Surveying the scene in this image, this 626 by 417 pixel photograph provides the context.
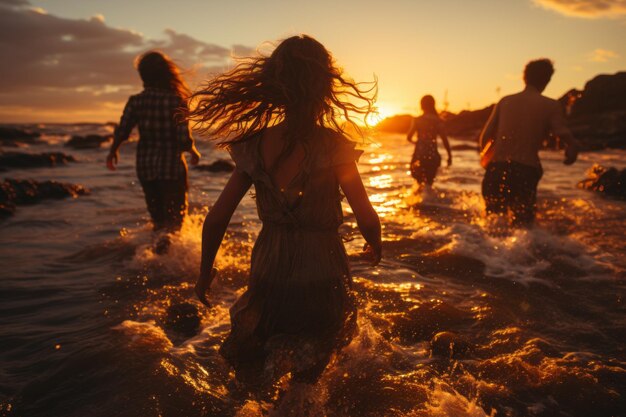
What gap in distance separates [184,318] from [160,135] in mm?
2389

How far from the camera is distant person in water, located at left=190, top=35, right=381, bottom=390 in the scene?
2154mm

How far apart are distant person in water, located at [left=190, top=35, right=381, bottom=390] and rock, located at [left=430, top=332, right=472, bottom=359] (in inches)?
56.2

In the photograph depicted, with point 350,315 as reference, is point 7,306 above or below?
below

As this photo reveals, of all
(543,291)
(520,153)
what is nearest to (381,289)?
(543,291)

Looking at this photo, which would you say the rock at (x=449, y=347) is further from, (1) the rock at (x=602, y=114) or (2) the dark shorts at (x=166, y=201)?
(1) the rock at (x=602, y=114)

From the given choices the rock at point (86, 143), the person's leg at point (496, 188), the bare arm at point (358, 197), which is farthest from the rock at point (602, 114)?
the rock at point (86, 143)

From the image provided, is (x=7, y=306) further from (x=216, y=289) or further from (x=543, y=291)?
(x=543, y=291)

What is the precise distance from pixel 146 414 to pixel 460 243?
202 inches

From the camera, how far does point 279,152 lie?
2188 mm

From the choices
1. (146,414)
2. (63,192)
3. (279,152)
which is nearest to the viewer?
(279,152)

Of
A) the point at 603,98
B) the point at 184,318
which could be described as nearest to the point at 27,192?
the point at 184,318

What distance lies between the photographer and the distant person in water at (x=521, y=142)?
219 inches

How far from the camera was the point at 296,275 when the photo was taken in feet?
7.53

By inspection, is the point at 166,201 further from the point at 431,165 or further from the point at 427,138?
the point at 431,165
